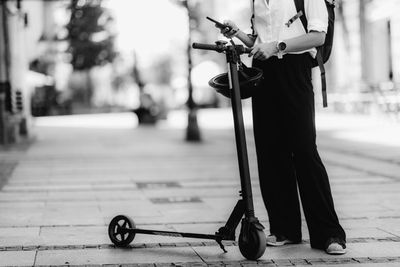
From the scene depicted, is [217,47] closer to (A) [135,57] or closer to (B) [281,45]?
(B) [281,45]

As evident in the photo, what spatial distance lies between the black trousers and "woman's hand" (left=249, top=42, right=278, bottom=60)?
0.23 m

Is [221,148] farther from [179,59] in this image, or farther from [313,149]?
[179,59]

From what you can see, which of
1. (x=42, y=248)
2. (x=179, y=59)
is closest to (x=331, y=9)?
(x=42, y=248)

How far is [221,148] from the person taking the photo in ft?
51.8

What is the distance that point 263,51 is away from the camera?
4656mm

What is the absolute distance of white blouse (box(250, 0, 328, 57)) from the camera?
479 centimetres

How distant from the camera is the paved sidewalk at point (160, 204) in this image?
4.87 m

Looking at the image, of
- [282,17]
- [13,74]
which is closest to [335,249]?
[282,17]

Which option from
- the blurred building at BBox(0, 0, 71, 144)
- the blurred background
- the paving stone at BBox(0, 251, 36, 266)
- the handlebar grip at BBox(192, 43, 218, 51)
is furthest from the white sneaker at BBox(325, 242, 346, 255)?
the blurred building at BBox(0, 0, 71, 144)

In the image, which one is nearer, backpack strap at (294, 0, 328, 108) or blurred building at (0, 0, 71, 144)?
backpack strap at (294, 0, 328, 108)

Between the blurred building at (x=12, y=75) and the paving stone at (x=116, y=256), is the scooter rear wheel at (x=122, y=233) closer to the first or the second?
the paving stone at (x=116, y=256)

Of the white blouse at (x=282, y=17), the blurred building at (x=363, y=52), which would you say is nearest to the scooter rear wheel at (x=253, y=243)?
the white blouse at (x=282, y=17)

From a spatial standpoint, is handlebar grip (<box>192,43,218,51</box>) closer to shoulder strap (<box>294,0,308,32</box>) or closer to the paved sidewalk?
shoulder strap (<box>294,0,308,32</box>)

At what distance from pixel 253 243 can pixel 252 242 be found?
0.01 meters
